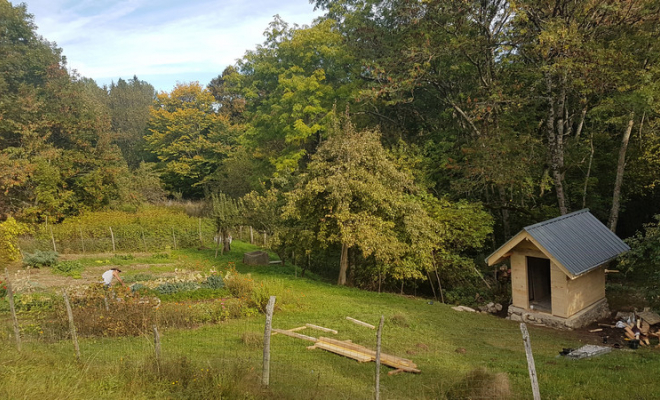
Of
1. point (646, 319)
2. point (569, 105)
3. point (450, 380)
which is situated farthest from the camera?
point (569, 105)

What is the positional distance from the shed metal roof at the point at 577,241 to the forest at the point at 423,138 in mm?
1047

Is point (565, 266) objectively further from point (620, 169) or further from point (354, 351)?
point (620, 169)

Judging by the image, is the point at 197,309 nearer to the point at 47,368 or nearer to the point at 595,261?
the point at 47,368

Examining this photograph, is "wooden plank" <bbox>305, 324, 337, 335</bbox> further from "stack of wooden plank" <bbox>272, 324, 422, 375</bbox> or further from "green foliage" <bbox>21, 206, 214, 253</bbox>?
"green foliage" <bbox>21, 206, 214, 253</bbox>

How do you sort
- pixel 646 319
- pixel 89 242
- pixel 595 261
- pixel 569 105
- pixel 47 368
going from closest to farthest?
pixel 47 368, pixel 646 319, pixel 595 261, pixel 569 105, pixel 89 242

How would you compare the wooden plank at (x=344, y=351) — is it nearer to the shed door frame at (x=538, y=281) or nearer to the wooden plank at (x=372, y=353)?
the wooden plank at (x=372, y=353)

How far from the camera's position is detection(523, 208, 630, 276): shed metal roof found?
41.5 ft

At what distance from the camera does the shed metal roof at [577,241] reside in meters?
12.7

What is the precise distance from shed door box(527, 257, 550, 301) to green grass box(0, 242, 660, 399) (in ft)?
8.14

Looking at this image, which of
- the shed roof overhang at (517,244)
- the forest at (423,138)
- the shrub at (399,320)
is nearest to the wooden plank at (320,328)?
the shrub at (399,320)

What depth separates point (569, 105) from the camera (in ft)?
69.2

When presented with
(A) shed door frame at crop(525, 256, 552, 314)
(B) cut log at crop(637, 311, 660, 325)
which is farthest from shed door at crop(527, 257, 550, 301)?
(B) cut log at crop(637, 311, 660, 325)

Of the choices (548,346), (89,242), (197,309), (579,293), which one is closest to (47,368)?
(197,309)

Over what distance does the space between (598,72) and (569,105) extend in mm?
5292
